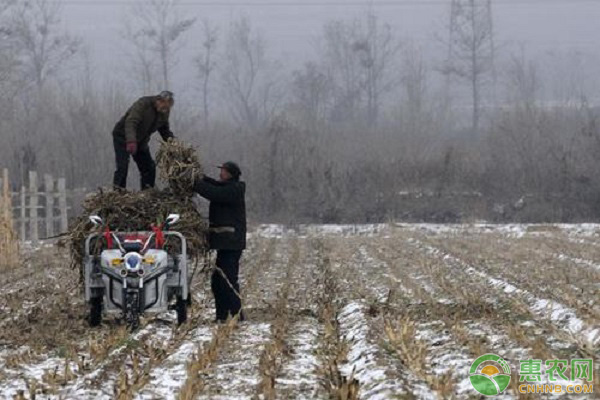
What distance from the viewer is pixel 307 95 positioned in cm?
7381

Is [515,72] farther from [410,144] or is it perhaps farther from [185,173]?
[185,173]

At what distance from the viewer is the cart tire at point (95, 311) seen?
37.9ft

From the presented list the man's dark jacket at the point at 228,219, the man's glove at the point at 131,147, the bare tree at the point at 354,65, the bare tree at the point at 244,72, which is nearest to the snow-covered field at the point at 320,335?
the man's dark jacket at the point at 228,219

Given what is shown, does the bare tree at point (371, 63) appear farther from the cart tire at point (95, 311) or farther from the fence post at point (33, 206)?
the cart tire at point (95, 311)

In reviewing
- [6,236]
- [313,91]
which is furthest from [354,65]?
[6,236]

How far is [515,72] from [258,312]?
Answer: 7393cm

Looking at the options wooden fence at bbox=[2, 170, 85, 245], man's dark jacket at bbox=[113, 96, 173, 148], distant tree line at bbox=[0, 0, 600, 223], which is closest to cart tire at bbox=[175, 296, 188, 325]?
man's dark jacket at bbox=[113, 96, 173, 148]

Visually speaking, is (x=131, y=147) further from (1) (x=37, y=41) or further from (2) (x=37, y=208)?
(1) (x=37, y=41)

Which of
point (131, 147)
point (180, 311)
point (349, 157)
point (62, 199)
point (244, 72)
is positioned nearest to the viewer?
point (180, 311)

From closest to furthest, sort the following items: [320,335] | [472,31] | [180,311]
A: [320,335], [180,311], [472,31]

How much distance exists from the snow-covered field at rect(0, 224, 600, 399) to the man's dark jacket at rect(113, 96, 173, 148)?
2.11 metres

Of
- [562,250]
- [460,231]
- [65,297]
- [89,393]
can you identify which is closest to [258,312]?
[65,297]

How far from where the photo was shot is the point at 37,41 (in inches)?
2840

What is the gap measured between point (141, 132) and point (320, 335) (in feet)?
12.1
